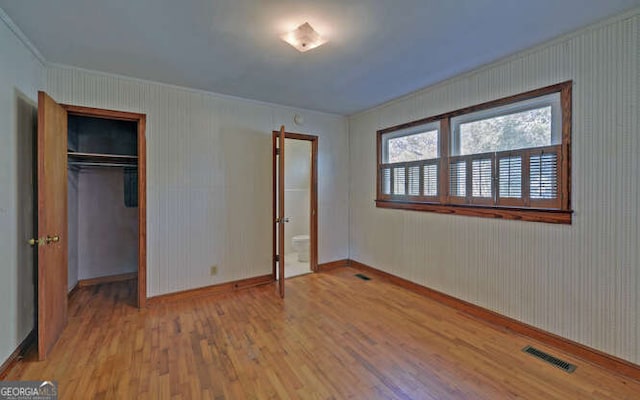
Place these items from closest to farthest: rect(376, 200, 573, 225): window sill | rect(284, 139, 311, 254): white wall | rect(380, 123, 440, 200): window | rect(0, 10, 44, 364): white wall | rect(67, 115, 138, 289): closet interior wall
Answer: rect(0, 10, 44, 364): white wall < rect(376, 200, 573, 225): window sill < rect(380, 123, 440, 200): window < rect(67, 115, 138, 289): closet interior wall < rect(284, 139, 311, 254): white wall

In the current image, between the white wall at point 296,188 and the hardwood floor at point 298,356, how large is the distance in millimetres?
2535

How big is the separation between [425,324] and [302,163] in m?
3.86

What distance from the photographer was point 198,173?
3.46m

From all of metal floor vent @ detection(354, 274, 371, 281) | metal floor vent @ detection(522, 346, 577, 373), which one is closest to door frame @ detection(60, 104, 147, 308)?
metal floor vent @ detection(354, 274, 371, 281)

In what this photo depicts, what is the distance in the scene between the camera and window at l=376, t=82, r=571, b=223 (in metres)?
2.35

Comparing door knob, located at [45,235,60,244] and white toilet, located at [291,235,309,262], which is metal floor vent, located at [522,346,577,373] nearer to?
white toilet, located at [291,235,309,262]

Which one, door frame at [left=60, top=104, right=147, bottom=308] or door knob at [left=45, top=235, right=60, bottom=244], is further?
door frame at [left=60, top=104, right=147, bottom=308]

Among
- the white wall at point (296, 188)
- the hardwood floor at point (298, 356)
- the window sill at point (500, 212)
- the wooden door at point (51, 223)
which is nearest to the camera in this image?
the hardwood floor at point (298, 356)

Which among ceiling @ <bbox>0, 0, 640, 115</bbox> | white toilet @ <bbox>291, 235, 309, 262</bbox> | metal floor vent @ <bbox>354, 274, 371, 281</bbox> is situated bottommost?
metal floor vent @ <bbox>354, 274, 371, 281</bbox>

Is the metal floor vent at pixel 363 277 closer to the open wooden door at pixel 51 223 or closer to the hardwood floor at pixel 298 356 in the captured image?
the hardwood floor at pixel 298 356

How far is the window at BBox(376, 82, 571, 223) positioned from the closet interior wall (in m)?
3.64

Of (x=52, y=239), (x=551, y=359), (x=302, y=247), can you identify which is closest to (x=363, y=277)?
(x=302, y=247)

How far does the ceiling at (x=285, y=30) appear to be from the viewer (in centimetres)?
188

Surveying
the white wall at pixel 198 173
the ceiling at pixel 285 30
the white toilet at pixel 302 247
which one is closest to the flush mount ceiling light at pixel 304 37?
the ceiling at pixel 285 30
